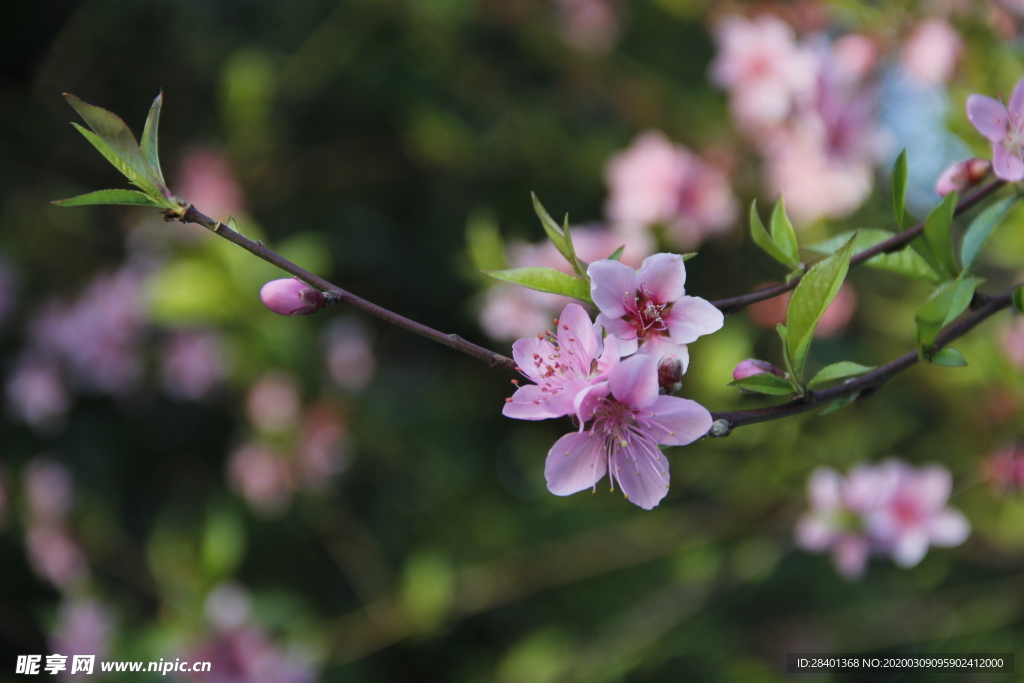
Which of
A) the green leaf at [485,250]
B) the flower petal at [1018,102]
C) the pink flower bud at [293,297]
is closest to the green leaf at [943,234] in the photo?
the flower petal at [1018,102]

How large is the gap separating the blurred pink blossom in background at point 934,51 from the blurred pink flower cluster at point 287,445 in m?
1.28

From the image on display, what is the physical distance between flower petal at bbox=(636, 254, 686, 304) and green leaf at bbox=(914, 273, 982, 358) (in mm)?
152

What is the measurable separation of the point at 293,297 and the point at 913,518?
0.86 meters

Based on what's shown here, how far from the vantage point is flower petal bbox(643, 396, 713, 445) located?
42 centimetres

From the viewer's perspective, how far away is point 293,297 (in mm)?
520

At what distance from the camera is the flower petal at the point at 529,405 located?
46cm

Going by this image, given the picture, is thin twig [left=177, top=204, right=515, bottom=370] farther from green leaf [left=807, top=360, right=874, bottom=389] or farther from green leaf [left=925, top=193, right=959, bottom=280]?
green leaf [left=925, top=193, right=959, bottom=280]

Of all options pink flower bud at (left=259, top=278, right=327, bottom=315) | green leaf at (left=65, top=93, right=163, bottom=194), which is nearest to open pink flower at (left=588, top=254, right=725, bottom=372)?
pink flower bud at (left=259, top=278, right=327, bottom=315)

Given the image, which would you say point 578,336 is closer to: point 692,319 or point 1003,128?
point 692,319

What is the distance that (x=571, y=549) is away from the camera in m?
1.59

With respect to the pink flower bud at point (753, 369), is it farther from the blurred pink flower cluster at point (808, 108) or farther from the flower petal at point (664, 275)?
the blurred pink flower cluster at point (808, 108)

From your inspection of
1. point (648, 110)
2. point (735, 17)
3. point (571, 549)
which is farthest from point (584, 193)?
point (571, 549)

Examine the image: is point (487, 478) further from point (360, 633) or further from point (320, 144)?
point (320, 144)

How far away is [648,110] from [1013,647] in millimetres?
1286
